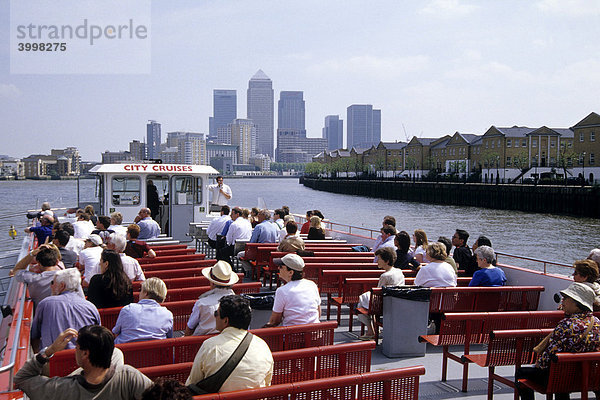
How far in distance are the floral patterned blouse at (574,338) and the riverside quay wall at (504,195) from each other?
2254 inches

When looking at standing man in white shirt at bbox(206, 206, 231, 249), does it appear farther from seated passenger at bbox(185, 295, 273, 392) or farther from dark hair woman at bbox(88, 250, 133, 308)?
seated passenger at bbox(185, 295, 273, 392)

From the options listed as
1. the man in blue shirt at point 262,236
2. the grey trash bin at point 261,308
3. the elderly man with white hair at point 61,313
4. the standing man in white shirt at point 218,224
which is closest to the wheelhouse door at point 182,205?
the standing man in white shirt at point 218,224

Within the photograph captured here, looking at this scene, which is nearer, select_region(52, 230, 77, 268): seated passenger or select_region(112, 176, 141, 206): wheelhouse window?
select_region(52, 230, 77, 268): seated passenger

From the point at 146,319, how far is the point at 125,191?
12.0m

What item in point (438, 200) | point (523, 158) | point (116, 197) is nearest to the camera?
point (116, 197)

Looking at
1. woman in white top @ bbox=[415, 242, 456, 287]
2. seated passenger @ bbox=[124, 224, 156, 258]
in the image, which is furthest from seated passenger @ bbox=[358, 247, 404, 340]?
seated passenger @ bbox=[124, 224, 156, 258]

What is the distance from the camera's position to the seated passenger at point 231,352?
3.85 meters

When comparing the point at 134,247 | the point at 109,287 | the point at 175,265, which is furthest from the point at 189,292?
the point at 134,247

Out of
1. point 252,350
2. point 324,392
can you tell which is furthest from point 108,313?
point 324,392

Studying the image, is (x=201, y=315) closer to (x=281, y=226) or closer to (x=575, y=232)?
(x=281, y=226)

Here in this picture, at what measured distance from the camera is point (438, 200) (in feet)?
271

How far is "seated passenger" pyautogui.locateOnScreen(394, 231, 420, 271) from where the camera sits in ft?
30.3

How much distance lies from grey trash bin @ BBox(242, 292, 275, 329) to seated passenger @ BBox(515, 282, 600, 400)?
110 inches

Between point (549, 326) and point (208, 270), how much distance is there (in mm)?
4098
